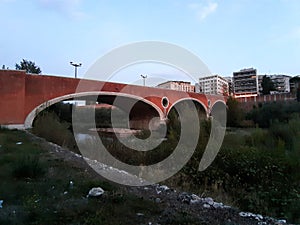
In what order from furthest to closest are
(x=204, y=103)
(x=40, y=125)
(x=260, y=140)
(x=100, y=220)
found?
1. (x=204, y=103)
2. (x=40, y=125)
3. (x=260, y=140)
4. (x=100, y=220)

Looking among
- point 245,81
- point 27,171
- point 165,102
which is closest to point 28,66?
point 165,102

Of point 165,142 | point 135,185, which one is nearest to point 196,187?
point 135,185

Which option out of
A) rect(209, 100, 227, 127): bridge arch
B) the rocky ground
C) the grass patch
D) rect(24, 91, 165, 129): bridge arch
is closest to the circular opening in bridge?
rect(24, 91, 165, 129): bridge arch

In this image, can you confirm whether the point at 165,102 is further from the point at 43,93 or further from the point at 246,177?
the point at 246,177

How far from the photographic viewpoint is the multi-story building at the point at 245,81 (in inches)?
3514

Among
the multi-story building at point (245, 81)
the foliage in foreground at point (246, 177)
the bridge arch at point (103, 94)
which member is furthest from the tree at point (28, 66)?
the multi-story building at point (245, 81)

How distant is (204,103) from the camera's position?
43.0 meters

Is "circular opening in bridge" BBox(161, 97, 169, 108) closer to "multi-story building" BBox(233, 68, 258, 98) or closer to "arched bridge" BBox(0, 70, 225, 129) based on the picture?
"arched bridge" BBox(0, 70, 225, 129)

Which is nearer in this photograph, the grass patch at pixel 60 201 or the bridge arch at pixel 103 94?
the grass patch at pixel 60 201

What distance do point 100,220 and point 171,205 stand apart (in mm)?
943

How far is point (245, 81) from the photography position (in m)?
92.1

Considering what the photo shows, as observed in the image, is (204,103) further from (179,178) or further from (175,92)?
(179,178)

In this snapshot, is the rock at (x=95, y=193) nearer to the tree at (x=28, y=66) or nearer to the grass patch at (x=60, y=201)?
the grass patch at (x=60, y=201)

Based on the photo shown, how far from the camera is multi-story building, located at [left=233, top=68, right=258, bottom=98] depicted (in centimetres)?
8925
